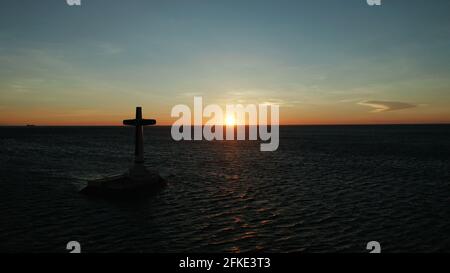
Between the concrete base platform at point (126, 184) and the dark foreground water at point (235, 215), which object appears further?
the concrete base platform at point (126, 184)

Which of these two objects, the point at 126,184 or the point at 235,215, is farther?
the point at 126,184

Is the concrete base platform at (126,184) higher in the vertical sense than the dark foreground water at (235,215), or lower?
higher

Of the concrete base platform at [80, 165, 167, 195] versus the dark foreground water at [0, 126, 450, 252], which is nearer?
the dark foreground water at [0, 126, 450, 252]

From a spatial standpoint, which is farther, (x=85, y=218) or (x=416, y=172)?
(x=416, y=172)

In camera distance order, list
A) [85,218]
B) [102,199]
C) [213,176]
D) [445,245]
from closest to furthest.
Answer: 1. [445,245]
2. [85,218]
3. [102,199]
4. [213,176]

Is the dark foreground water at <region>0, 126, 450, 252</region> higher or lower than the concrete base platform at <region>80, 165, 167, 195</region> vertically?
lower

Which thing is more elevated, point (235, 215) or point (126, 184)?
point (126, 184)

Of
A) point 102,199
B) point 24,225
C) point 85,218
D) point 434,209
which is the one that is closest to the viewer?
point 24,225

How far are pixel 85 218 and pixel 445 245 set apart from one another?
73.5 ft
